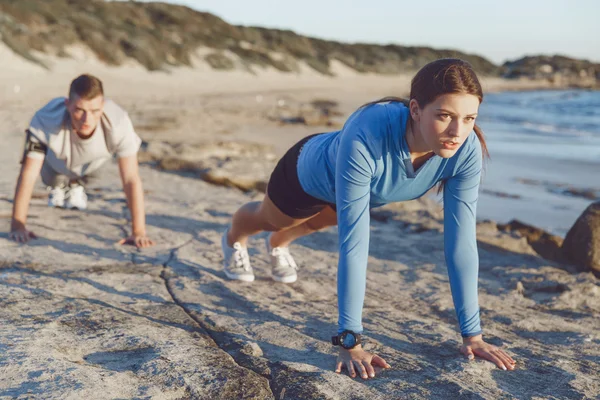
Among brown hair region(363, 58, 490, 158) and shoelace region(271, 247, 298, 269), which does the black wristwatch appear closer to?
brown hair region(363, 58, 490, 158)

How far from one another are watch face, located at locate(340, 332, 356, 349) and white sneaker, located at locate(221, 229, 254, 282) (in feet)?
3.81

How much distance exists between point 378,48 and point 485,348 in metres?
63.9

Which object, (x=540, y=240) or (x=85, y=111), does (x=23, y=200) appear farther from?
(x=540, y=240)

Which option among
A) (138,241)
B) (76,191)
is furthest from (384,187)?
(76,191)

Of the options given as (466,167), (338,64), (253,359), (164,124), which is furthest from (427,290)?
(338,64)

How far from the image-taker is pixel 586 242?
394 centimetres

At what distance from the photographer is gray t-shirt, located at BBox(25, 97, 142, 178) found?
400cm

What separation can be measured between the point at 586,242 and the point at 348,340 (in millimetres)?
2316

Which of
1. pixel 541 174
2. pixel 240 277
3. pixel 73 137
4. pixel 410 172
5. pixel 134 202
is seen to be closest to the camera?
pixel 410 172

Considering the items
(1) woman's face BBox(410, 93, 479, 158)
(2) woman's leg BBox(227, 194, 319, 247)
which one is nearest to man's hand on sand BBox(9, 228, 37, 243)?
(2) woman's leg BBox(227, 194, 319, 247)

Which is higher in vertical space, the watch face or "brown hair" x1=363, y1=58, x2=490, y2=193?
"brown hair" x1=363, y1=58, x2=490, y2=193

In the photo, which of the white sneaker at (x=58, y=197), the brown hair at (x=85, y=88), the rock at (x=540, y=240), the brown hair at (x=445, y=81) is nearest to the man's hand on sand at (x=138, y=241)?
the brown hair at (x=85, y=88)

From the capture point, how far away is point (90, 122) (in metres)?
3.83

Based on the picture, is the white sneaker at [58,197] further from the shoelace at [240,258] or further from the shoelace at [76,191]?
the shoelace at [240,258]
